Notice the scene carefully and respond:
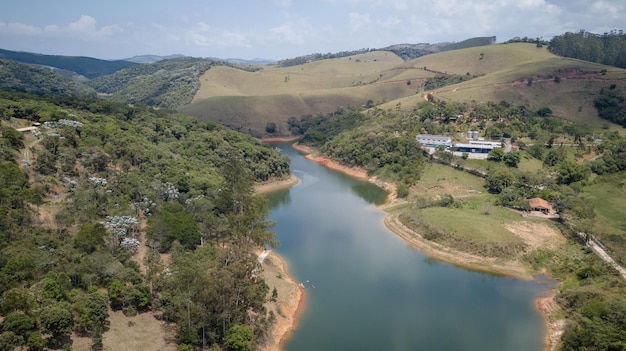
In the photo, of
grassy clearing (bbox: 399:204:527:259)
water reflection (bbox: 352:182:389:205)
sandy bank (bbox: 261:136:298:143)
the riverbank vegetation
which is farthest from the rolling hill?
grassy clearing (bbox: 399:204:527:259)

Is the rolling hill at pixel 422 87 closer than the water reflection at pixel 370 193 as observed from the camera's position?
No

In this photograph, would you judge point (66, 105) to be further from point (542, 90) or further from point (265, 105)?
point (542, 90)

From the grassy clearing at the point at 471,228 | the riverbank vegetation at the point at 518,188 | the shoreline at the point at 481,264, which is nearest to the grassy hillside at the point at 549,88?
the riverbank vegetation at the point at 518,188

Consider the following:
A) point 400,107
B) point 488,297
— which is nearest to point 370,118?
point 400,107

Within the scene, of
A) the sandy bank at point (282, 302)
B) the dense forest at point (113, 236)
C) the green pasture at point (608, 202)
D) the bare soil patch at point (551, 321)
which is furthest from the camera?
the green pasture at point (608, 202)

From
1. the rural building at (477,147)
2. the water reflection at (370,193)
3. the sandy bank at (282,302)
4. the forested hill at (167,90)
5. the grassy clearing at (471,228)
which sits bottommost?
the sandy bank at (282,302)

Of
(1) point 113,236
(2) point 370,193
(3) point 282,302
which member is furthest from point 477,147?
(1) point 113,236

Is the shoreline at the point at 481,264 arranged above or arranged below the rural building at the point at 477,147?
below

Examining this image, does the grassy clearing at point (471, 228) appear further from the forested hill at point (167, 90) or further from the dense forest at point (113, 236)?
the forested hill at point (167, 90)
